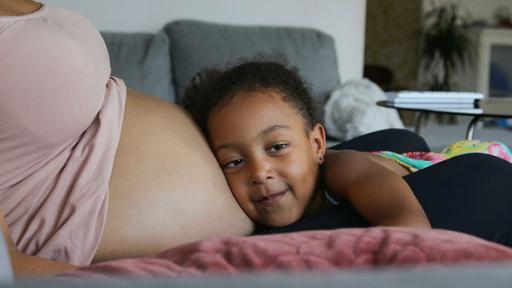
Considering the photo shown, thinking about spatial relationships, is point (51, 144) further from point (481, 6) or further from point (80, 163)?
point (481, 6)

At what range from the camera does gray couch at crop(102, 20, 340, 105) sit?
295cm

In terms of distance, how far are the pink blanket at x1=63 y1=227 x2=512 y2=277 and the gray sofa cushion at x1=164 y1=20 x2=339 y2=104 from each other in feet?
8.12

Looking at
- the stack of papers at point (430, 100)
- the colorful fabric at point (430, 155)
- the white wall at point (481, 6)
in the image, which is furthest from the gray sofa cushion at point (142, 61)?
the white wall at point (481, 6)

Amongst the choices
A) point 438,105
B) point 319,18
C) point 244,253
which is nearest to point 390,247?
point 244,253

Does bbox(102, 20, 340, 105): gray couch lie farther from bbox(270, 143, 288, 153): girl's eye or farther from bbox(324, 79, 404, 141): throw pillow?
bbox(270, 143, 288, 153): girl's eye

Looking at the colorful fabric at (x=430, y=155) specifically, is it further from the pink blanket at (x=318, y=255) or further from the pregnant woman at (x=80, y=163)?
the pink blanket at (x=318, y=255)

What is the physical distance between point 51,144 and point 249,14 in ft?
8.77

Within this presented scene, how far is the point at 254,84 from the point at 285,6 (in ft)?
8.09

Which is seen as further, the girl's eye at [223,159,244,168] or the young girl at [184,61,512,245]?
the girl's eye at [223,159,244,168]

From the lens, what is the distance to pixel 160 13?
132 inches

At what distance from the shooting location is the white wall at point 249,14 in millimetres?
3246

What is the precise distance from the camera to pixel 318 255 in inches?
21.8

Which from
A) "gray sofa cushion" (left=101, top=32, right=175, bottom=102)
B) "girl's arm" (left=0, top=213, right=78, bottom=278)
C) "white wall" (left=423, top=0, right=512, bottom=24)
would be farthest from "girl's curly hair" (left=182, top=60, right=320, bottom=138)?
"white wall" (left=423, top=0, right=512, bottom=24)

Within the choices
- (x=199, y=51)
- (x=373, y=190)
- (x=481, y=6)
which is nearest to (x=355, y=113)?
(x=199, y=51)
